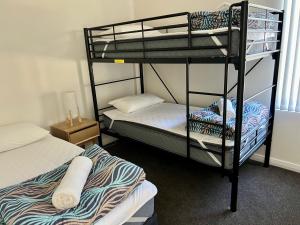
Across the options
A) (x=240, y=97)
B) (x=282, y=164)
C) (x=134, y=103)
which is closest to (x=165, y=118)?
(x=134, y=103)

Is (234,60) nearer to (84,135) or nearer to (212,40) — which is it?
(212,40)

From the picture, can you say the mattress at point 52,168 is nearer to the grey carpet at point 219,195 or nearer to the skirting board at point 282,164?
the grey carpet at point 219,195

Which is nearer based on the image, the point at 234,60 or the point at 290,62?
the point at 234,60

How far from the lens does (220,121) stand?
193 centimetres

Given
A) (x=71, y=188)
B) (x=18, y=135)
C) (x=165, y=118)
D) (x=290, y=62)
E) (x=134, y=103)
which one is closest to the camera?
(x=71, y=188)

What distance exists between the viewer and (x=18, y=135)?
2180mm

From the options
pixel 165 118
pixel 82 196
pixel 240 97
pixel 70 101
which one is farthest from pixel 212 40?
pixel 70 101

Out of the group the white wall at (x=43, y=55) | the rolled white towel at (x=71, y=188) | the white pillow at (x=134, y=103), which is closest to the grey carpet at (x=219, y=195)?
the white pillow at (x=134, y=103)

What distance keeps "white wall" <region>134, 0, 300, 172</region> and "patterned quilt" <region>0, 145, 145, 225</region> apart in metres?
1.76

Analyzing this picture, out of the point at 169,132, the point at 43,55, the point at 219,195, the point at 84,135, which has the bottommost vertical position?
the point at 219,195

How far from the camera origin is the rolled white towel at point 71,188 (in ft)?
3.94

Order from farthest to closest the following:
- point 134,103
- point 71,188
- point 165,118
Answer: point 134,103 → point 165,118 → point 71,188

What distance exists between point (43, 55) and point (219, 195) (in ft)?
7.80

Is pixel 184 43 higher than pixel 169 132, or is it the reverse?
pixel 184 43
